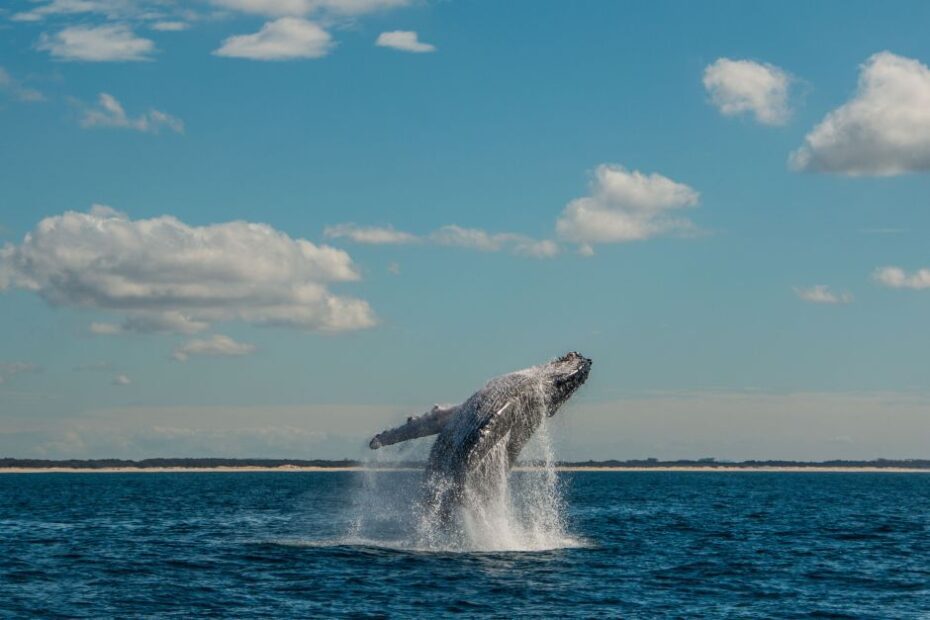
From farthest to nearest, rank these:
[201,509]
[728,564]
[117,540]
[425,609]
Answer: [201,509] → [117,540] → [728,564] → [425,609]

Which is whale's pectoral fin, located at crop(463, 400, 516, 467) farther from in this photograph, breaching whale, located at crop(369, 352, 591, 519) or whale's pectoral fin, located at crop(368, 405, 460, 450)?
whale's pectoral fin, located at crop(368, 405, 460, 450)

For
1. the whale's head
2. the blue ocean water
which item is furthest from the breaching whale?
the blue ocean water

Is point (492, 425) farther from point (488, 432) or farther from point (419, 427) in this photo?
point (419, 427)

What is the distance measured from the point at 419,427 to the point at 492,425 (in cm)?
322

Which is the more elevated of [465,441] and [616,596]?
[465,441]

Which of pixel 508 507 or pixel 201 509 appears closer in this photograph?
pixel 508 507

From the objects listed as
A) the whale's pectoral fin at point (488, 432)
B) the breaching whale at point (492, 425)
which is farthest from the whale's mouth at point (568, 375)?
the whale's pectoral fin at point (488, 432)

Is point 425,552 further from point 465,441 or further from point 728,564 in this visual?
point 728,564

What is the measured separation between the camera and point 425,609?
24.0 m

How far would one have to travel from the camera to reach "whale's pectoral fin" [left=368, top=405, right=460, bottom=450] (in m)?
30.5

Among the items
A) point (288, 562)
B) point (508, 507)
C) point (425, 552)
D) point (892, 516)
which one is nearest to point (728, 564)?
point (508, 507)

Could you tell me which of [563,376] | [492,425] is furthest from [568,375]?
[492,425]

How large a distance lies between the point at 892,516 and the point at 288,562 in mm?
44881

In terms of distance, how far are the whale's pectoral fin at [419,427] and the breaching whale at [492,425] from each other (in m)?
0.50
